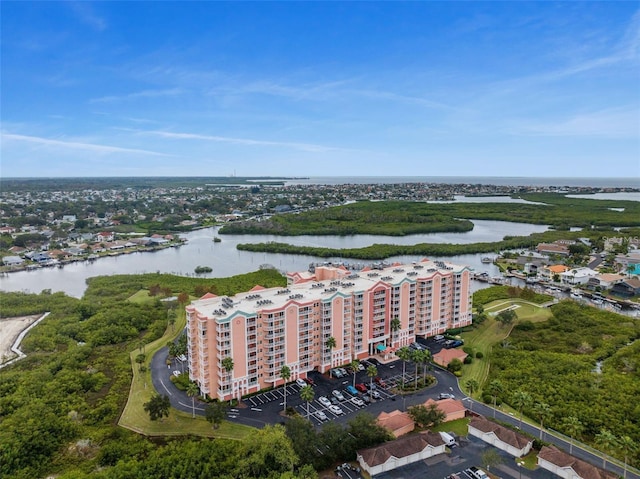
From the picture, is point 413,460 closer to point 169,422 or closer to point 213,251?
point 169,422

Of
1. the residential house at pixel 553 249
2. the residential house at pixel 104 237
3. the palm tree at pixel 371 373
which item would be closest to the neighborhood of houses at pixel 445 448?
the palm tree at pixel 371 373

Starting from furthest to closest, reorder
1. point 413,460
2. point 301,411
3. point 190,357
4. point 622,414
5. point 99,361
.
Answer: point 99,361, point 190,357, point 301,411, point 622,414, point 413,460

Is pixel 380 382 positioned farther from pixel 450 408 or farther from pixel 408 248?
pixel 408 248

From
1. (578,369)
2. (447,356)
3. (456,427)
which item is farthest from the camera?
(447,356)

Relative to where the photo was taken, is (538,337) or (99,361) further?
(538,337)

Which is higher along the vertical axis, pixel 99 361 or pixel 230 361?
pixel 230 361

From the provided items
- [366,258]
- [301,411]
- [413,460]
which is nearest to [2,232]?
[366,258]

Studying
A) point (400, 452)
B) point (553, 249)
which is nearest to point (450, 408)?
point (400, 452)

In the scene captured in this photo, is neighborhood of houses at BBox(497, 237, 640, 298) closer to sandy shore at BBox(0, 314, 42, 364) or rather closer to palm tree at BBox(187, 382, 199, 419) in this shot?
palm tree at BBox(187, 382, 199, 419)
